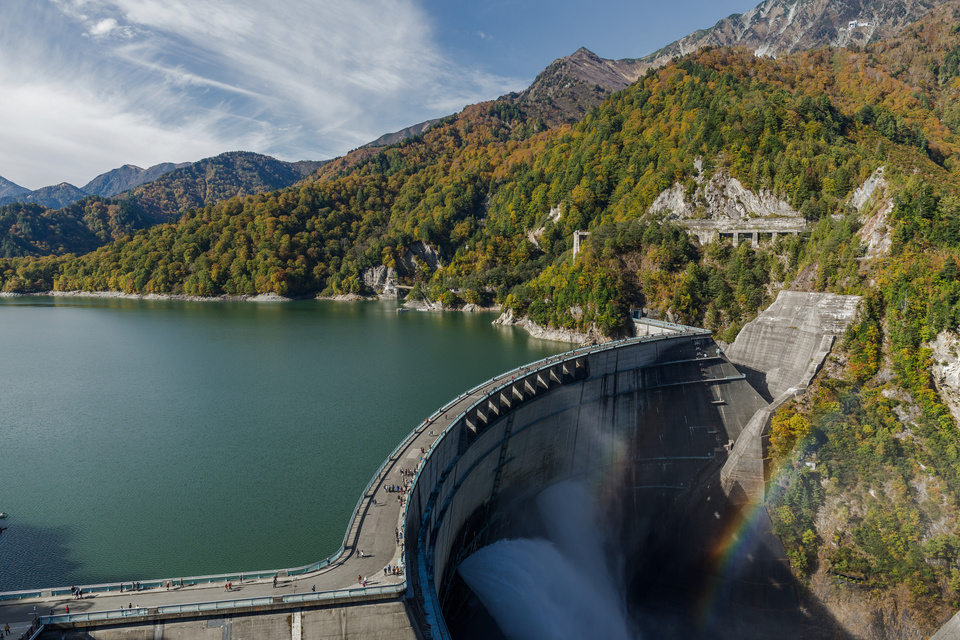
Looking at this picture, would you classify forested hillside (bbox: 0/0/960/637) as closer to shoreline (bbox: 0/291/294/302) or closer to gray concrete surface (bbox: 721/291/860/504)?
gray concrete surface (bbox: 721/291/860/504)

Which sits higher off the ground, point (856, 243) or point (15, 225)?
point (15, 225)

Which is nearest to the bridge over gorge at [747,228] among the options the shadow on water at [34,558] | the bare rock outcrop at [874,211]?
the bare rock outcrop at [874,211]

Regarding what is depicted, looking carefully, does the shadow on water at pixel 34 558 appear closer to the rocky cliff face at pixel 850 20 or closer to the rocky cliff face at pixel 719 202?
the rocky cliff face at pixel 719 202

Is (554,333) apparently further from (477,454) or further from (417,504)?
(417,504)

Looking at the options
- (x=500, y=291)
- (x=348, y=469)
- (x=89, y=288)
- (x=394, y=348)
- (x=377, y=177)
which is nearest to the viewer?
(x=348, y=469)

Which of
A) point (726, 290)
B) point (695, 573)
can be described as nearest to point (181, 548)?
point (695, 573)

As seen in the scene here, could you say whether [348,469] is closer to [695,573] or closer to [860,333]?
[695,573]
